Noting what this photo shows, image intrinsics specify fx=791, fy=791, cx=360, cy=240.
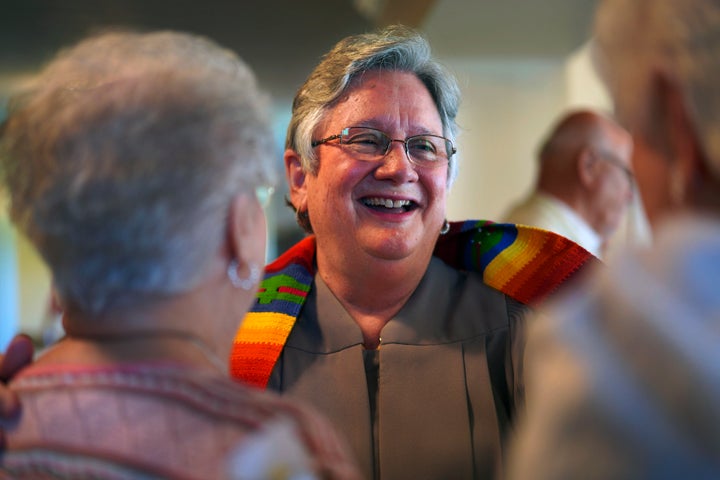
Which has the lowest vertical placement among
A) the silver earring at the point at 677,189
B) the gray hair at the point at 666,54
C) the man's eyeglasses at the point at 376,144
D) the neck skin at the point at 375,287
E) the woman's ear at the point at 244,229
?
the neck skin at the point at 375,287

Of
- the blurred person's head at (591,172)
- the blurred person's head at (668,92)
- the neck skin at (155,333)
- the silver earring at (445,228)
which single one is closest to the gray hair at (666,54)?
the blurred person's head at (668,92)

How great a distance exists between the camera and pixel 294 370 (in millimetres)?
1930

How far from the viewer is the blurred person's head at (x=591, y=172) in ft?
13.5

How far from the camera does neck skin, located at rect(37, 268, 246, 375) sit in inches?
42.3

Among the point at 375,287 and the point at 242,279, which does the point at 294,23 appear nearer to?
the point at 375,287

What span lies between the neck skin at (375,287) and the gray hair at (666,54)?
995mm

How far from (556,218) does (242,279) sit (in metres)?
3.03

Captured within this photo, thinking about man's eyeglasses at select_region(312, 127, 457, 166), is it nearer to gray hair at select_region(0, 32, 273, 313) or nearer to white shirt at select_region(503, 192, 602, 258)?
gray hair at select_region(0, 32, 273, 313)

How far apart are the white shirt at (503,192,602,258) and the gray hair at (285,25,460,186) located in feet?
6.22

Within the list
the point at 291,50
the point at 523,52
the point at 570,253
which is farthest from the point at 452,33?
the point at 570,253

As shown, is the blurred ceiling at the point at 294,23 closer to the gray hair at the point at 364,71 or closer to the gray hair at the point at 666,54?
the gray hair at the point at 364,71

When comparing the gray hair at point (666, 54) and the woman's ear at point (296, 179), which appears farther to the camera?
the woman's ear at point (296, 179)

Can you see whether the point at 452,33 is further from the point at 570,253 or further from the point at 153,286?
the point at 153,286

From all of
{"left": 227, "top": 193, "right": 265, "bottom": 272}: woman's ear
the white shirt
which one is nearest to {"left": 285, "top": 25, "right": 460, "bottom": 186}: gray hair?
{"left": 227, "top": 193, "right": 265, "bottom": 272}: woman's ear
